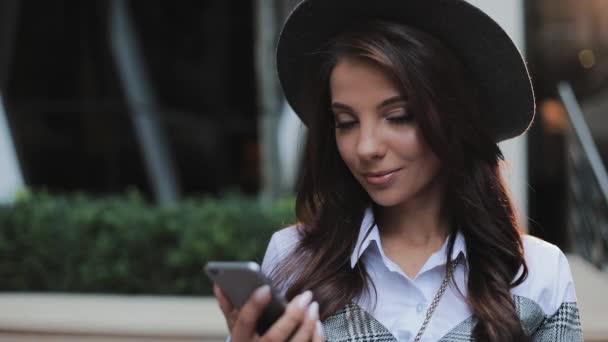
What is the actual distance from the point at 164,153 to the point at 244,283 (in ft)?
31.3

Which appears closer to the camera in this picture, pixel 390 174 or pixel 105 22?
pixel 390 174

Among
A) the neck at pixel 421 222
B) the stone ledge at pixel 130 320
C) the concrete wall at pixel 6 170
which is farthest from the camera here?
the concrete wall at pixel 6 170

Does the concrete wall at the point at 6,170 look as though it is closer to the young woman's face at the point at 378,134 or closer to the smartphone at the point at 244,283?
the young woman's face at the point at 378,134

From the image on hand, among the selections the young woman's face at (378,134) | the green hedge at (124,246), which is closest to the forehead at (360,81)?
the young woman's face at (378,134)

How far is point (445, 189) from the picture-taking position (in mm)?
2062

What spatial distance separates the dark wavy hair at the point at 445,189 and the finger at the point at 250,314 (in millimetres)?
349

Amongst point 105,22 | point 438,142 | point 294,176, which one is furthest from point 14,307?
point 105,22

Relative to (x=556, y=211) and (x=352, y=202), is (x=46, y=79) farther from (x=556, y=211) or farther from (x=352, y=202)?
(x=352, y=202)

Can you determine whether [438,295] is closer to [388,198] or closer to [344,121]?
[388,198]

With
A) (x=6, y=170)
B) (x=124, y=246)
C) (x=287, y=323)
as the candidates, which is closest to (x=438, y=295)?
(x=287, y=323)

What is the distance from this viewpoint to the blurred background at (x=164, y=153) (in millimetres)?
5375

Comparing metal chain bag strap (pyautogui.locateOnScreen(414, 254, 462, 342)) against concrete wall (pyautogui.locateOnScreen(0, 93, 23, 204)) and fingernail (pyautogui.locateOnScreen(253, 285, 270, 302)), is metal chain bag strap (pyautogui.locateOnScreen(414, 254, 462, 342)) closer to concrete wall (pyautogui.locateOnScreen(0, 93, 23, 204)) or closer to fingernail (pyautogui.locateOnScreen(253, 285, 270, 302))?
fingernail (pyautogui.locateOnScreen(253, 285, 270, 302))

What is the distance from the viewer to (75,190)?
11008mm

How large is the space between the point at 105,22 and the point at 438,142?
367 inches
